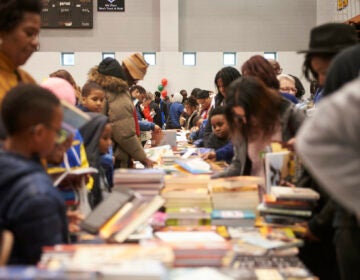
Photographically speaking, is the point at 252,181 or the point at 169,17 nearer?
the point at 252,181

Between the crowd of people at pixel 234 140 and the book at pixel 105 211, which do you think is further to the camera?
the book at pixel 105 211

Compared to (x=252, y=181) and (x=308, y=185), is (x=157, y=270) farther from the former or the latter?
(x=308, y=185)

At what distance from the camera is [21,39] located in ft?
7.23

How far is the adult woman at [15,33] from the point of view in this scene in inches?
85.4

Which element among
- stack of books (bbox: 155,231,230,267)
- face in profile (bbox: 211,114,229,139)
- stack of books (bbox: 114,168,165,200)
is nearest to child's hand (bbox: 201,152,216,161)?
face in profile (bbox: 211,114,229,139)

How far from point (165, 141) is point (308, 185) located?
336 cm

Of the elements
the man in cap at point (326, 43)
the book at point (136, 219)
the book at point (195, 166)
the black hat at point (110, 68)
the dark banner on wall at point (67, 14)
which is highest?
the dark banner on wall at point (67, 14)

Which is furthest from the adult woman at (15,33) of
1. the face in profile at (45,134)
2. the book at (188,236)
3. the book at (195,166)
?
the book at (195,166)

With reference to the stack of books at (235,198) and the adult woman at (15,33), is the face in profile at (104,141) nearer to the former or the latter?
the stack of books at (235,198)

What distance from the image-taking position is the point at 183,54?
15.4 m

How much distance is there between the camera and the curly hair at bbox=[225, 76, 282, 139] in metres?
2.87

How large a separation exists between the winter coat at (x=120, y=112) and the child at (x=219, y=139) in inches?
25.8

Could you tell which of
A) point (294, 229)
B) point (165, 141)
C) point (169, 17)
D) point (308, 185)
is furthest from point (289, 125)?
point (169, 17)

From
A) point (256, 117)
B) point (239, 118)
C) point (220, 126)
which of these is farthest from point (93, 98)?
point (256, 117)
